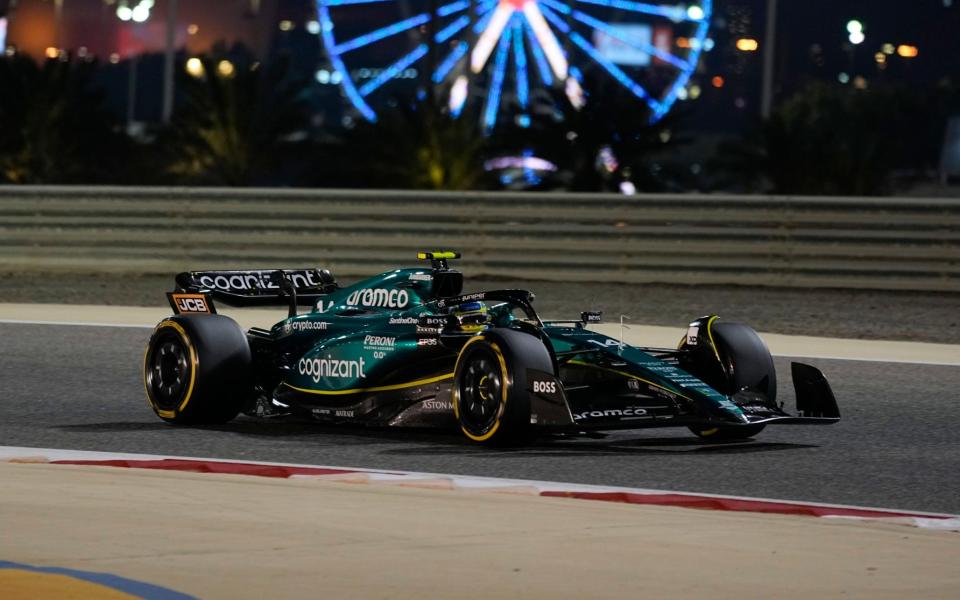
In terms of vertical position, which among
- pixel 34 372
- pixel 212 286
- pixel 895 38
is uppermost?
pixel 895 38

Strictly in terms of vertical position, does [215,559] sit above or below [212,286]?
below

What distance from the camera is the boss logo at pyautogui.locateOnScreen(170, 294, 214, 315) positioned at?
401 inches

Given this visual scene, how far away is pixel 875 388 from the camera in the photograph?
1184cm

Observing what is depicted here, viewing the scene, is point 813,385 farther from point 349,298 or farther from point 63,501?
point 63,501

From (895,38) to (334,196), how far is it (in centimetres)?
13537

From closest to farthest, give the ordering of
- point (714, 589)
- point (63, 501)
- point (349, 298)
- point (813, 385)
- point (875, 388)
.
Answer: point (714, 589) → point (63, 501) → point (813, 385) → point (349, 298) → point (875, 388)

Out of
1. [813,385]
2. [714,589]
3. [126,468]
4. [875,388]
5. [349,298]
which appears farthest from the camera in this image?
[875,388]

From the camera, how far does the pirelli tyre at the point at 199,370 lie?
9625mm

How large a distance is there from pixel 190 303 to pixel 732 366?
10.3ft

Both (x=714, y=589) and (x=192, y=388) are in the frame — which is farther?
(x=192, y=388)

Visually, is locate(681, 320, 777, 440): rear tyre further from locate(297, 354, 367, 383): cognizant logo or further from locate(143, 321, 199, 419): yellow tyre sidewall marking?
locate(143, 321, 199, 419): yellow tyre sidewall marking

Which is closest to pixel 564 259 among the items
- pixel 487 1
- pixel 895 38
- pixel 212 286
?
pixel 212 286

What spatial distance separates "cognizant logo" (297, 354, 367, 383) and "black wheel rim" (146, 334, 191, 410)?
2.10 ft

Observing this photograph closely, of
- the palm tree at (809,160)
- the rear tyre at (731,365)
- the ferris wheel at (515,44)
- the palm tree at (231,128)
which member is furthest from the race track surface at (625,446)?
the ferris wheel at (515,44)
